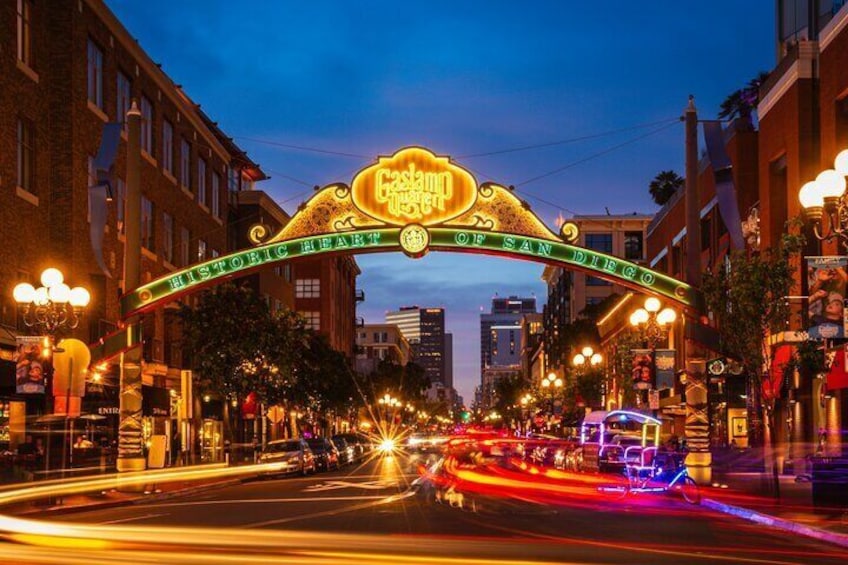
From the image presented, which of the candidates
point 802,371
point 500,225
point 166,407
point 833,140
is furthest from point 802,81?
point 166,407

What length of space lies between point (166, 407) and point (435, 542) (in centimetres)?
4056

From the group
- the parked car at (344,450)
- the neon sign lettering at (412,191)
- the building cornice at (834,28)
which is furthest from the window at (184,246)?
the building cornice at (834,28)

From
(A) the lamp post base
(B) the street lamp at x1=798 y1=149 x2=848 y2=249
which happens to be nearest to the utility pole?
(B) the street lamp at x1=798 y1=149 x2=848 y2=249

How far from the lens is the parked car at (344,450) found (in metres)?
55.0

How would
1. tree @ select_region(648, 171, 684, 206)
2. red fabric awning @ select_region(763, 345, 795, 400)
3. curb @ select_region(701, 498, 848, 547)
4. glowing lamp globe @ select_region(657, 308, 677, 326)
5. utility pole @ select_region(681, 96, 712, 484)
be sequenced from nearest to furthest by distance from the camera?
curb @ select_region(701, 498, 848, 547) → utility pole @ select_region(681, 96, 712, 484) → red fabric awning @ select_region(763, 345, 795, 400) → glowing lamp globe @ select_region(657, 308, 677, 326) → tree @ select_region(648, 171, 684, 206)

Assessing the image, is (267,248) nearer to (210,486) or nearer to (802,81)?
(210,486)

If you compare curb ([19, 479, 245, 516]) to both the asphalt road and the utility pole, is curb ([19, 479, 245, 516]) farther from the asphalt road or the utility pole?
the utility pole

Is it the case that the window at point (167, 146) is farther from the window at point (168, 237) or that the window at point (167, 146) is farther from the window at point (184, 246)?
the window at point (184, 246)

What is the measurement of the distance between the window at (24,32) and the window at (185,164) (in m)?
20.5

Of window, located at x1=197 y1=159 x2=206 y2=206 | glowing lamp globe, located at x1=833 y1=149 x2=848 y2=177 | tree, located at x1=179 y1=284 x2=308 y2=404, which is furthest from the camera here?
window, located at x1=197 y1=159 x2=206 y2=206

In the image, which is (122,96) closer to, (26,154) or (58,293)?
(26,154)

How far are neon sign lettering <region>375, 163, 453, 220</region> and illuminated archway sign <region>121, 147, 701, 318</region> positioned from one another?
27mm

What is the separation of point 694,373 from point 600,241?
121045 mm

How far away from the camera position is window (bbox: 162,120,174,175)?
182 feet
